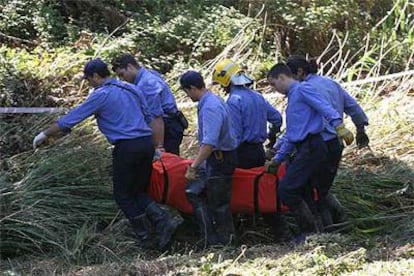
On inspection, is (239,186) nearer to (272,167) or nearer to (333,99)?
(272,167)

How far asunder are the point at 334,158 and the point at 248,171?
2.50 ft

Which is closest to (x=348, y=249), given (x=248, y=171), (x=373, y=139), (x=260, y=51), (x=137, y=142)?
(x=248, y=171)

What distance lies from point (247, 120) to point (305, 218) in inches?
39.3

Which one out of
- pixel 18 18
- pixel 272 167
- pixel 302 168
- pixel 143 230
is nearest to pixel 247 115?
pixel 272 167

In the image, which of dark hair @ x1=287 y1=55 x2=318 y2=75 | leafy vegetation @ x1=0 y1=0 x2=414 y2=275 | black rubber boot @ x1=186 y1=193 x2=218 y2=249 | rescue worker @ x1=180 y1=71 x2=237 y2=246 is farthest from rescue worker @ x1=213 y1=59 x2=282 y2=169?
leafy vegetation @ x1=0 y1=0 x2=414 y2=275

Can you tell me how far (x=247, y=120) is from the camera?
714 centimetres

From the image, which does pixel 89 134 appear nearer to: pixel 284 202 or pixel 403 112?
pixel 284 202

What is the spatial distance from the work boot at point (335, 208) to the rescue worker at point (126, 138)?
1.41m

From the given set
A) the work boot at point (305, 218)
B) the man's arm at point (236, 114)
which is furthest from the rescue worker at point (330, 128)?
the man's arm at point (236, 114)

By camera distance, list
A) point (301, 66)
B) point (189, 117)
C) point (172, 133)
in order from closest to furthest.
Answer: point (301, 66) → point (172, 133) → point (189, 117)

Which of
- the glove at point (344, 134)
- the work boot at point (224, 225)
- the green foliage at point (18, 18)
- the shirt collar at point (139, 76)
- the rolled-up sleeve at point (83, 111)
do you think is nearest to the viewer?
the glove at point (344, 134)

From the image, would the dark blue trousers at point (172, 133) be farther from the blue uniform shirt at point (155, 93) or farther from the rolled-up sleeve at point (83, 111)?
the rolled-up sleeve at point (83, 111)

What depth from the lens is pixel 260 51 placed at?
11.9 m

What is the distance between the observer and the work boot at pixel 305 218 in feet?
22.6
